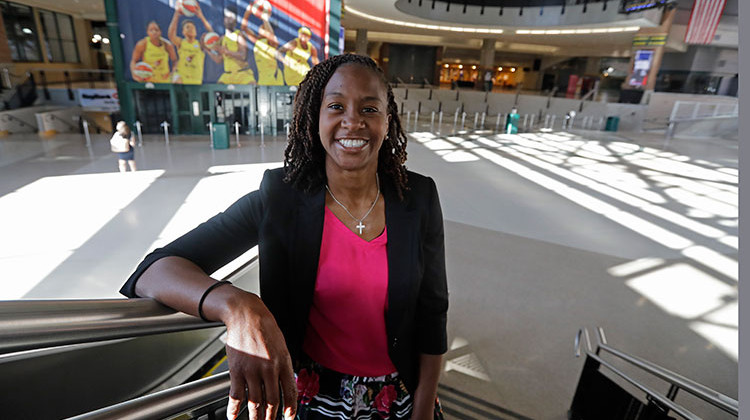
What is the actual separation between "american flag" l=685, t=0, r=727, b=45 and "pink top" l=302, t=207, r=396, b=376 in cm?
2702

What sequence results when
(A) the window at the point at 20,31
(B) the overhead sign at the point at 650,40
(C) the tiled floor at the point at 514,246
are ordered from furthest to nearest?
(B) the overhead sign at the point at 650,40
(A) the window at the point at 20,31
(C) the tiled floor at the point at 514,246

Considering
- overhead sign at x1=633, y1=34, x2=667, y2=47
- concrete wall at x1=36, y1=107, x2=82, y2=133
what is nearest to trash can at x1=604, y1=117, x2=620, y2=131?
overhead sign at x1=633, y1=34, x2=667, y2=47

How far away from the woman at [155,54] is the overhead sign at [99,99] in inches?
286

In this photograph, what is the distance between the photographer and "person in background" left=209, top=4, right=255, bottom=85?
1345 centimetres

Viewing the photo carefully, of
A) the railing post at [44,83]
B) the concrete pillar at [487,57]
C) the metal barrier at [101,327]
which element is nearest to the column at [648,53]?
the concrete pillar at [487,57]

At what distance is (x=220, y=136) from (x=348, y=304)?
1183 cm

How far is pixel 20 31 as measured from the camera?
20.6 m

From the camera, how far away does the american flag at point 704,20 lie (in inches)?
792

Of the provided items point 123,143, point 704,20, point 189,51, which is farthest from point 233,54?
point 704,20

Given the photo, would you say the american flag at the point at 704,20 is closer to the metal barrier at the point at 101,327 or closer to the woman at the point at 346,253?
the woman at the point at 346,253

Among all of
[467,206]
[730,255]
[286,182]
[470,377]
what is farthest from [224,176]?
[730,255]

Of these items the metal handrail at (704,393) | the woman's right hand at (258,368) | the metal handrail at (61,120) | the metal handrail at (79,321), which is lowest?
the metal handrail at (61,120)

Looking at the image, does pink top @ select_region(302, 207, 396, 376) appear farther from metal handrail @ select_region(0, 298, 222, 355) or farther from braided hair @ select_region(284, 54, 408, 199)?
metal handrail @ select_region(0, 298, 222, 355)

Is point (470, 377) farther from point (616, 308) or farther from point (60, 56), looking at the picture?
point (60, 56)
